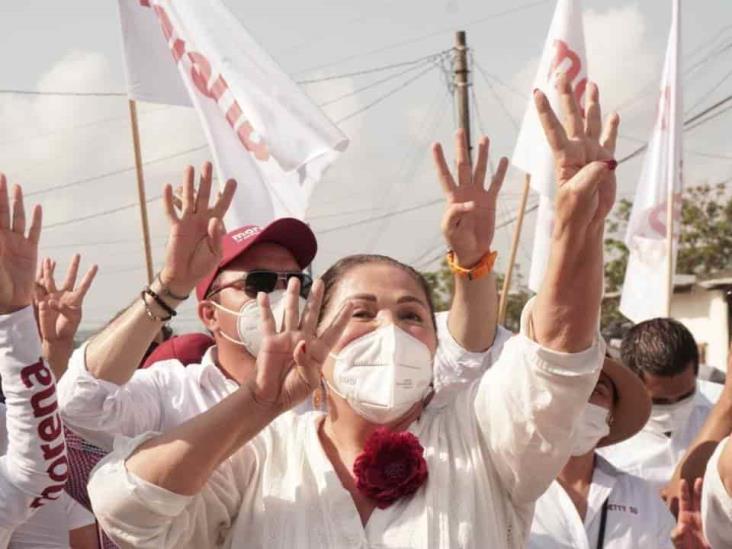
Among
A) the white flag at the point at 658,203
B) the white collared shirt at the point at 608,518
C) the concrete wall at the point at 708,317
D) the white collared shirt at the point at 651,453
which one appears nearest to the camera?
the white collared shirt at the point at 608,518

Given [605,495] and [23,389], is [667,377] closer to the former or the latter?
[605,495]

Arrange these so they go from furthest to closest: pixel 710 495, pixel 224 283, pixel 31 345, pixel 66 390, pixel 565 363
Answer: pixel 224 283
pixel 66 390
pixel 31 345
pixel 710 495
pixel 565 363

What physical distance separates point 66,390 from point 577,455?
1584 millimetres

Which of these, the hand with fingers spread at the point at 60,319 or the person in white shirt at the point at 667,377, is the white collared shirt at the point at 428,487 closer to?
the hand with fingers spread at the point at 60,319

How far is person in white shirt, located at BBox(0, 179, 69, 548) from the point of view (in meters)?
3.06

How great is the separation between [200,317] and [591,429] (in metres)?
1.37

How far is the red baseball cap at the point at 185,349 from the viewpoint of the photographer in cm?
485

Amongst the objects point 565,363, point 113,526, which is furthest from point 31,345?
point 565,363

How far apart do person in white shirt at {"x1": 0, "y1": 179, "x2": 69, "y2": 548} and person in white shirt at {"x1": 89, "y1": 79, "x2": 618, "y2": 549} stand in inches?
19.6

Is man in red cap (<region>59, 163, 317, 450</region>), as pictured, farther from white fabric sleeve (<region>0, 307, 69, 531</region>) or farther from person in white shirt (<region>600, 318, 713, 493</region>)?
person in white shirt (<region>600, 318, 713, 493</region>)

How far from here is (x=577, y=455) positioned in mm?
3867

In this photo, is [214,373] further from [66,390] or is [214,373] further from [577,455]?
[577,455]

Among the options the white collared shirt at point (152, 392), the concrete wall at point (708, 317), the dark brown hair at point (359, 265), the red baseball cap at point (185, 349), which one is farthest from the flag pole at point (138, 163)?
the concrete wall at point (708, 317)

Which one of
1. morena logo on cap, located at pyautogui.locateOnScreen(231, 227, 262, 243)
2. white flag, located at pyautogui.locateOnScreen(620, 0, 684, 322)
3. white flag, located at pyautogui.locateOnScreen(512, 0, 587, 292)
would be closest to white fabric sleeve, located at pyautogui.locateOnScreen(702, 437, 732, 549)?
morena logo on cap, located at pyautogui.locateOnScreen(231, 227, 262, 243)
